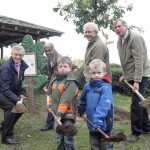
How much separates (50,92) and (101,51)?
1.25m

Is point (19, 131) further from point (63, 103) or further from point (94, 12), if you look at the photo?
point (94, 12)

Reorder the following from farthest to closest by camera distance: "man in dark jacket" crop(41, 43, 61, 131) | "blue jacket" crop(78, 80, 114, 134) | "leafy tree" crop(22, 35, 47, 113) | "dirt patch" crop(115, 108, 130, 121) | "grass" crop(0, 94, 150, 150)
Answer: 1. "leafy tree" crop(22, 35, 47, 113)
2. "dirt patch" crop(115, 108, 130, 121)
3. "man in dark jacket" crop(41, 43, 61, 131)
4. "grass" crop(0, 94, 150, 150)
5. "blue jacket" crop(78, 80, 114, 134)

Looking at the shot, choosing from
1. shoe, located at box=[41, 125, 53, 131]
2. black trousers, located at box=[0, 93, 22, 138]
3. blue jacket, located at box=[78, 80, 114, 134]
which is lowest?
shoe, located at box=[41, 125, 53, 131]

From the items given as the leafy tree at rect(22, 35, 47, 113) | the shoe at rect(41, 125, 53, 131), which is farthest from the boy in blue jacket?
the leafy tree at rect(22, 35, 47, 113)

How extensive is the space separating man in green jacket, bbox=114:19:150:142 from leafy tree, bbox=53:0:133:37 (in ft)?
42.5

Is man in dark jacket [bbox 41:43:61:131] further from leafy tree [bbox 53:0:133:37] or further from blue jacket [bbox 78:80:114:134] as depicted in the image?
leafy tree [bbox 53:0:133:37]

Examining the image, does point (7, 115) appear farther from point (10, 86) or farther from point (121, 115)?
point (121, 115)

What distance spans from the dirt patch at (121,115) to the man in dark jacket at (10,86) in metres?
3.01

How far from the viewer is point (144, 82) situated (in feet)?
21.9

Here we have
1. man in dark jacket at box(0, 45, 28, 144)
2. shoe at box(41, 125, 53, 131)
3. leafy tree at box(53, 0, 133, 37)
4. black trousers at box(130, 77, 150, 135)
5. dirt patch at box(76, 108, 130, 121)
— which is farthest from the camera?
leafy tree at box(53, 0, 133, 37)

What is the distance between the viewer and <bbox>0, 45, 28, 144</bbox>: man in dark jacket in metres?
6.67

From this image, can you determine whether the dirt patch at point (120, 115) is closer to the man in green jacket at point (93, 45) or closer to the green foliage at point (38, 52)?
the green foliage at point (38, 52)

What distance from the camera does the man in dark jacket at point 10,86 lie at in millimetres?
6672

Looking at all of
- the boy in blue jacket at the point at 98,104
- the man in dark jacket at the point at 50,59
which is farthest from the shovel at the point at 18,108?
the boy in blue jacket at the point at 98,104
